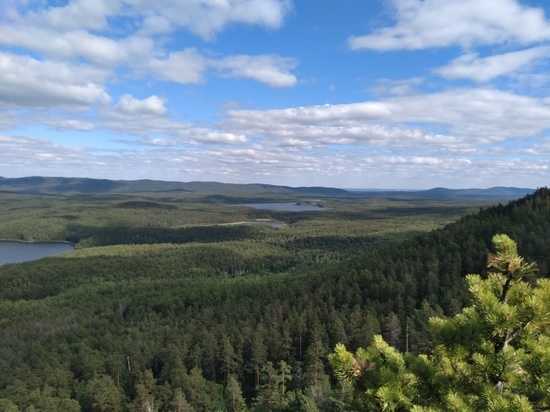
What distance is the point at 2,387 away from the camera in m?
83.3

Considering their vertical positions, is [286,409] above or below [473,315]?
below

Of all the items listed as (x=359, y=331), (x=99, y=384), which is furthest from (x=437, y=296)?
(x=99, y=384)

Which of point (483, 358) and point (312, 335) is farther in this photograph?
point (312, 335)

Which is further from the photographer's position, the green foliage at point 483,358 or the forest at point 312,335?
the forest at point 312,335

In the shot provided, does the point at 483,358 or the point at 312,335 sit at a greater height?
the point at 483,358

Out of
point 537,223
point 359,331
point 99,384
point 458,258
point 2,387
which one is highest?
point 537,223

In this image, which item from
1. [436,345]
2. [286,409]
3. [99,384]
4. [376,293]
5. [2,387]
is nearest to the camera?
[436,345]

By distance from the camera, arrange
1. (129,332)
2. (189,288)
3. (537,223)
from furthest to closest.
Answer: (189,288)
(537,223)
(129,332)

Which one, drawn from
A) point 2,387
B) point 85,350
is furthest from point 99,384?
point 2,387

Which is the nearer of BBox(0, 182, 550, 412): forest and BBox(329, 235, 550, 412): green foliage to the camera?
BBox(329, 235, 550, 412): green foliage

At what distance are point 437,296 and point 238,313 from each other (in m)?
58.7

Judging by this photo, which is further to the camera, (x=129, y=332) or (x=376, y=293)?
(x=376, y=293)

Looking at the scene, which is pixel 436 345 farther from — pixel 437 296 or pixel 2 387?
pixel 437 296

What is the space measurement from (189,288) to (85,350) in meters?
66.9
